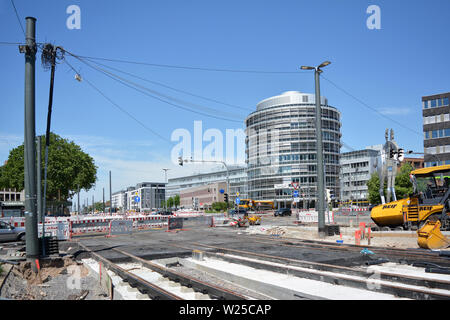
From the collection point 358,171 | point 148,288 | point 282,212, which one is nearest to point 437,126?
point 282,212

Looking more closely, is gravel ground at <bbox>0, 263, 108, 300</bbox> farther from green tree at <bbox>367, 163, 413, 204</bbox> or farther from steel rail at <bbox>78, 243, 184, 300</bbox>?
green tree at <bbox>367, 163, 413, 204</bbox>

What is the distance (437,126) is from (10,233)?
214ft

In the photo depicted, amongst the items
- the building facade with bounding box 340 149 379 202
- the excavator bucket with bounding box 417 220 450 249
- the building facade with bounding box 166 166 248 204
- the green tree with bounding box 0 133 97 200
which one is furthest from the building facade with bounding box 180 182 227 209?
the excavator bucket with bounding box 417 220 450 249

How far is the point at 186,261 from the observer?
40.5ft

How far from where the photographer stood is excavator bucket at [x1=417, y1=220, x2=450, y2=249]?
13.5 metres

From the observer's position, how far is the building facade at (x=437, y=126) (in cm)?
6212

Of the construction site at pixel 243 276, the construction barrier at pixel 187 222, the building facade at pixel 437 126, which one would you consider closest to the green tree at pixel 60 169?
the construction barrier at pixel 187 222

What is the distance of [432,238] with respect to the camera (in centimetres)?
1355

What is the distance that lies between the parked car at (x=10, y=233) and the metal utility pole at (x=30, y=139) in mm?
11976

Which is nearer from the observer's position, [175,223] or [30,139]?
[30,139]

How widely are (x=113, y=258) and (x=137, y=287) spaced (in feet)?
18.0

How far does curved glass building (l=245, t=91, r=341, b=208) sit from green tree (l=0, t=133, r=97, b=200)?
50.2 m

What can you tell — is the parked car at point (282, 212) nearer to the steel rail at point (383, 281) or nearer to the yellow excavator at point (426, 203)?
the yellow excavator at point (426, 203)

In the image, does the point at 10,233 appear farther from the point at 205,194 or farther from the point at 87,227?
the point at 205,194
